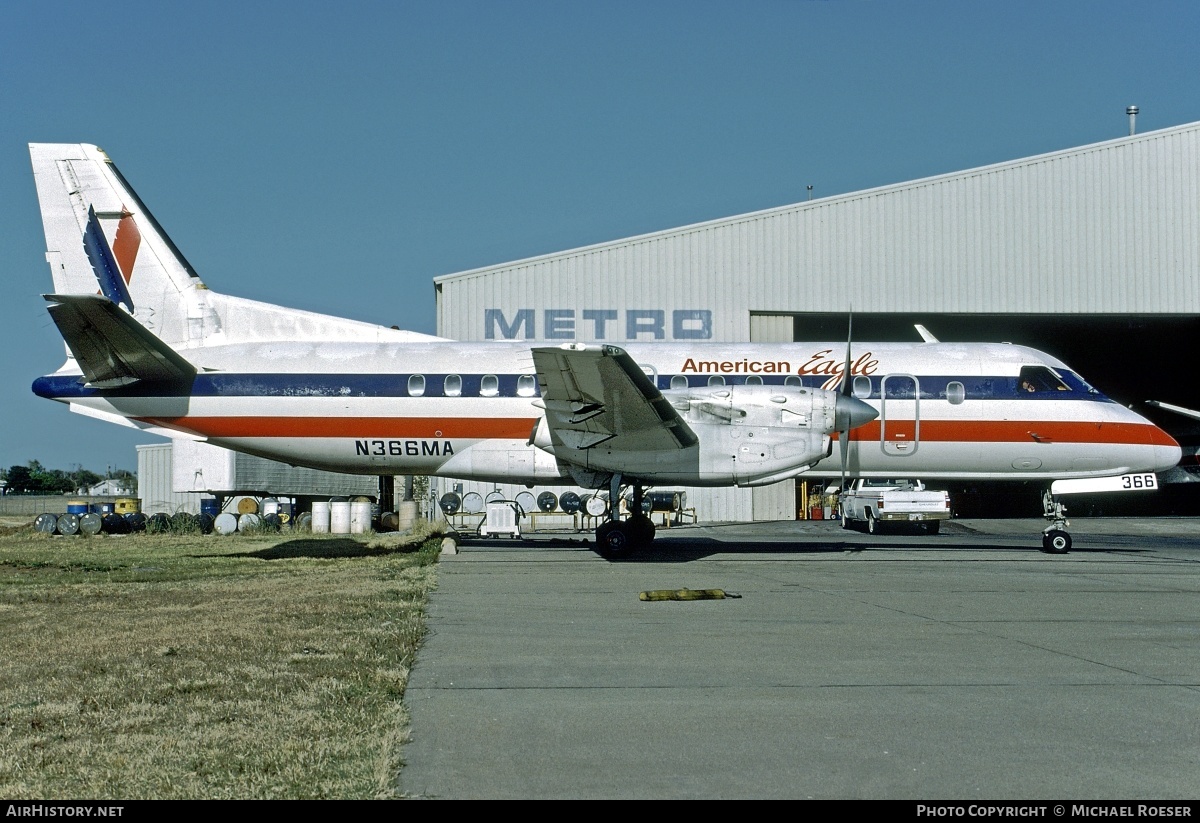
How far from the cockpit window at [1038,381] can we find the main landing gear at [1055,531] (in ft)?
6.03

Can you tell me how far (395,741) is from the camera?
5.48 m

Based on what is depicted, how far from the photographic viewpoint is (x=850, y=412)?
1680 centimetres

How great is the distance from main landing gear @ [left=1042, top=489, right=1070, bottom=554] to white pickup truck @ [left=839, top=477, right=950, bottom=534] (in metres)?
5.80

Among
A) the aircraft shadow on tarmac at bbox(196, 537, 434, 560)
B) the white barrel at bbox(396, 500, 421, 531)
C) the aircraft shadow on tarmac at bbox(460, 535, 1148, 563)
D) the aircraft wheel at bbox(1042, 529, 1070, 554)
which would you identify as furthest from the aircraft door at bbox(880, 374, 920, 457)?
the white barrel at bbox(396, 500, 421, 531)

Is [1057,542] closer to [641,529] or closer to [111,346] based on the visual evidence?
[641,529]

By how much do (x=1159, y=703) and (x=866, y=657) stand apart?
6.86 feet

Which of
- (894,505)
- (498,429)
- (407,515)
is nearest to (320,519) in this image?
(407,515)

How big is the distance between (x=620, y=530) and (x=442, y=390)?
4023 mm

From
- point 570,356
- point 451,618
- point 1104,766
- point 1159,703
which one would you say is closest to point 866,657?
point 1159,703

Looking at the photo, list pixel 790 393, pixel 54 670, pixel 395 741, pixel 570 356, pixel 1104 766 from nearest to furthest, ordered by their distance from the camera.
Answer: pixel 1104 766
pixel 395 741
pixel 54 670
pixel 570 356
pixel 790 393

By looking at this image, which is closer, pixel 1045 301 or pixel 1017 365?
pixel 1017 365

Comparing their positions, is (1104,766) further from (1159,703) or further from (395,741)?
(395,741)

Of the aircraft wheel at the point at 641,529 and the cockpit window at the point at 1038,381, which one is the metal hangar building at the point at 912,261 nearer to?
the cockpit window at the point at 1038,381

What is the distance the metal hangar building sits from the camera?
31844 millimetres
